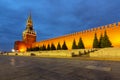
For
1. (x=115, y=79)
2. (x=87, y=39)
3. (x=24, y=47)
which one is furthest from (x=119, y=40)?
(x=24, y=47)

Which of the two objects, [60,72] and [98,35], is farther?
[98,35]

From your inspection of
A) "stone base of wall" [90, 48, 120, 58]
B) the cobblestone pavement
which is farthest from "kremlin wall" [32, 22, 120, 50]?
the cobblestone pavement

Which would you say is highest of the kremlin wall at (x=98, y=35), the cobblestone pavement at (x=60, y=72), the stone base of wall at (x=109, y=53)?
Result: the kremlin wall at (x=98, y=35)

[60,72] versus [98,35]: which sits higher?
[98,35]

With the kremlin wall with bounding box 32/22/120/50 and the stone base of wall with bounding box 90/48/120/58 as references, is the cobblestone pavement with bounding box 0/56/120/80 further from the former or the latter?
the kremlin wall with bounding box 32/22/120/50

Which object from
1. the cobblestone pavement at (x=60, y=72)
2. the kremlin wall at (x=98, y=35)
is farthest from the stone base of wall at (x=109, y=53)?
the kremlin wall at (x=98, y=35)

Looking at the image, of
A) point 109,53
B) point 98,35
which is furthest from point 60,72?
A: point 98,35

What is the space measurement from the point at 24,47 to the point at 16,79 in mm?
79548

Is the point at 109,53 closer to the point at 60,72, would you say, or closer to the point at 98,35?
the point at 60,72

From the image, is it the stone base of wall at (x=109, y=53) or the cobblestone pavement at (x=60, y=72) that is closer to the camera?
the cobblestone pavement at (x=60, y=72)

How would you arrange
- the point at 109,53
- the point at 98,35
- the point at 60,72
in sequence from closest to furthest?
the point at 60,72 → the point at 109,53 → the point at 98,35

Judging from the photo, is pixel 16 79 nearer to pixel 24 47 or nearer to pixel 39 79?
pixel 39 79

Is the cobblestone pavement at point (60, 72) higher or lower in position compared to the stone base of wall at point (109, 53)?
lower

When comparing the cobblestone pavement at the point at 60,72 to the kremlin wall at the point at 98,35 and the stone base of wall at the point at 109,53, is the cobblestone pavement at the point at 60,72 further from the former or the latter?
the kremlin wall at the point at 98,35
